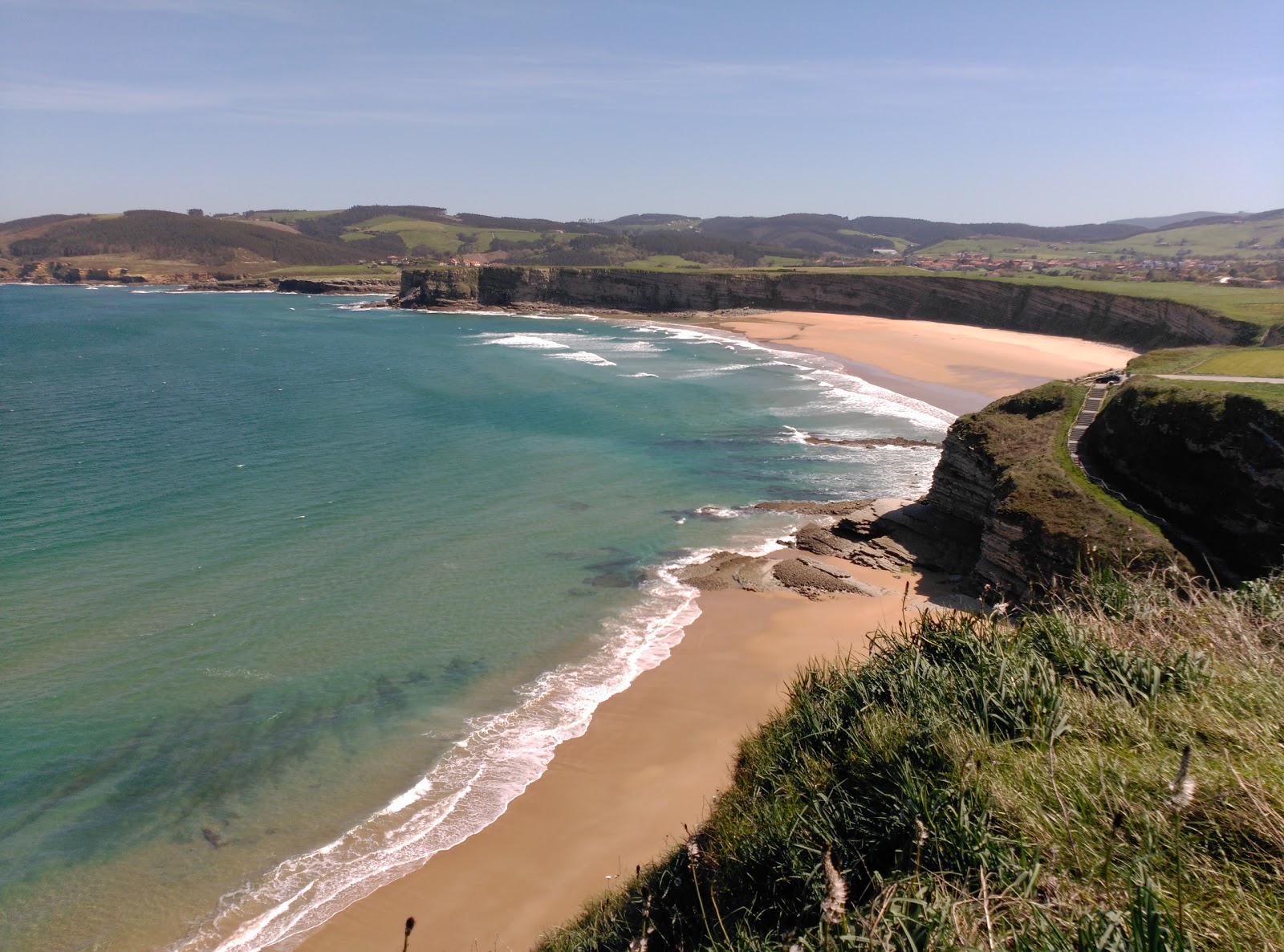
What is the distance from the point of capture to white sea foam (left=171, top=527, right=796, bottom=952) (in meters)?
9.73

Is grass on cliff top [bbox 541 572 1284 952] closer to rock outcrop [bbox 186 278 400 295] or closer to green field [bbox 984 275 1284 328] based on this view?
green field [bbox 984 275 1284 328]

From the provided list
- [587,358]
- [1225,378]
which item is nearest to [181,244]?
[587,358]

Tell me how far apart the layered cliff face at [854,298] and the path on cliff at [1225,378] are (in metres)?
29.5

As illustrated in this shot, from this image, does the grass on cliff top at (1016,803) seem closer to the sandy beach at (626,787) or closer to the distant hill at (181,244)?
the sandy beach at (626,787)

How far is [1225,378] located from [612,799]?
1873cm

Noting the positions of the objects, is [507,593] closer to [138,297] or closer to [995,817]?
[995,817]

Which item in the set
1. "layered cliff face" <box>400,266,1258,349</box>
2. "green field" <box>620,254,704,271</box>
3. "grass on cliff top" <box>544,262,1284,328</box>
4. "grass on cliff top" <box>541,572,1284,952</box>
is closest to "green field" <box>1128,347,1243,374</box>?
"grass on cliff top" <box>541,572,1284,952</box>

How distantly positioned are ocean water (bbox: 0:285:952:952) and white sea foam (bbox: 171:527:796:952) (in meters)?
0.04

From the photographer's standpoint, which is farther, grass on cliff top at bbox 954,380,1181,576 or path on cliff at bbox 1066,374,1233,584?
grass on cliff top at bbox 954,380,1181,576

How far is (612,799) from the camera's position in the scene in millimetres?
11961

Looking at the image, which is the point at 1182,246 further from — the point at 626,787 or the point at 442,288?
the point at 626,787

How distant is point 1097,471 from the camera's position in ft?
58.7

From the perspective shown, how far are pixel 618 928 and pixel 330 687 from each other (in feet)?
32.2

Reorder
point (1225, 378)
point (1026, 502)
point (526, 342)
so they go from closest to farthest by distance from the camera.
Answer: point (1026, 502), point (1225, 378), point (526, 342)
